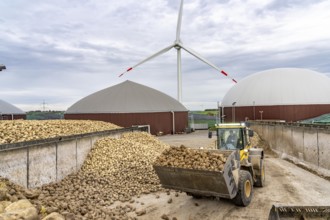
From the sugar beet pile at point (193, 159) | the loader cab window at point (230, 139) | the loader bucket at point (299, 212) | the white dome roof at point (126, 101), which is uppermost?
the white dome roof at point (126, 101)

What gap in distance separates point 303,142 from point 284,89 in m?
27.0

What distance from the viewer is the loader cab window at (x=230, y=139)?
1155cm

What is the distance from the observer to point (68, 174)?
47.7 feet

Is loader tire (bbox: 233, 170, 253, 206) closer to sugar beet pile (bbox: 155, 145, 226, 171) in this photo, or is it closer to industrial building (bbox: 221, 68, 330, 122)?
sugar beet pile (bbox: 155, 145, 226, 171)

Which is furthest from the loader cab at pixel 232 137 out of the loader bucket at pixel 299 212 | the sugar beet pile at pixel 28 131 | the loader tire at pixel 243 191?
the sugar beet pile at pixel 28 131

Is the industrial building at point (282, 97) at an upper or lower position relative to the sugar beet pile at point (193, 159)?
upper

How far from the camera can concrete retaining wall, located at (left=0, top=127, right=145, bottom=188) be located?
1096 cm

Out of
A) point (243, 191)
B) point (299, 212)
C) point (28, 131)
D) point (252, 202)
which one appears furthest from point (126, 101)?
point (299, 212)

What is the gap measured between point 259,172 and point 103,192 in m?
6.51

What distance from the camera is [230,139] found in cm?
1173

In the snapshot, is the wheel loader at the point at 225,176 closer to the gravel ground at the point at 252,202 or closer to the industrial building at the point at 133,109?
the gravel ground at the point at 252,202

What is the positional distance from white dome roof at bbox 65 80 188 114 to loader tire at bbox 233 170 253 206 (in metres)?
33.0

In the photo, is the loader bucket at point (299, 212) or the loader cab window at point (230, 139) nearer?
the loader bucket at point (299, 212)

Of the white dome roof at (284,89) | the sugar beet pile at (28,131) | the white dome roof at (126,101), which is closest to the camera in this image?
the sugar beet pile at (28,131)
